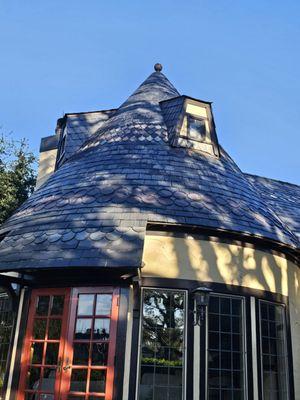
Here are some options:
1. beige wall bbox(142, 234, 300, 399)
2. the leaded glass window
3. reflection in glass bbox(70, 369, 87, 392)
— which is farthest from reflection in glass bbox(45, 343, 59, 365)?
the leaded glass window

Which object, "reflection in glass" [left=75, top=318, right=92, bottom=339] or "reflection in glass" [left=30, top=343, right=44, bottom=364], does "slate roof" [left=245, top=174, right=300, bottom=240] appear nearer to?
"reflection in glass" [left=75, top=318, right=92, bottom=339]

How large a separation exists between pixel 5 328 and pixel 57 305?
1.39 m

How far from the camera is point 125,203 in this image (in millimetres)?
7355

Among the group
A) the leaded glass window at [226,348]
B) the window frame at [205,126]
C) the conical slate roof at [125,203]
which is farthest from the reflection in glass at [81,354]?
the window frame at [205,126]

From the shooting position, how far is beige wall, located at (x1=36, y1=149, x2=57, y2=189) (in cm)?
1372

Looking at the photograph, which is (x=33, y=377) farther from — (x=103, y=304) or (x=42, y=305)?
(x=103, y=304)

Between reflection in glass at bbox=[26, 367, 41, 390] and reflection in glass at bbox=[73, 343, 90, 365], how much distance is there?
0.66 meters

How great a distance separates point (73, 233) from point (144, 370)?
232cm

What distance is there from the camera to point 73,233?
6.78 meters

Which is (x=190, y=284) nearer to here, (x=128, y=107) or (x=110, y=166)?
(x=110, y=166)

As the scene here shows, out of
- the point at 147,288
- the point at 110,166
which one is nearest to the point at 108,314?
the point at 147,288

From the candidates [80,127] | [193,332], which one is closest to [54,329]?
[193,332]

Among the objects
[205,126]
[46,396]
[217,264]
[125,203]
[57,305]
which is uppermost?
[205,126]

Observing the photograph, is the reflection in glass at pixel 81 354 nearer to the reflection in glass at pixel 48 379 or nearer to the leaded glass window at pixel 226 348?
the reflection in glass at pixel 48 379
